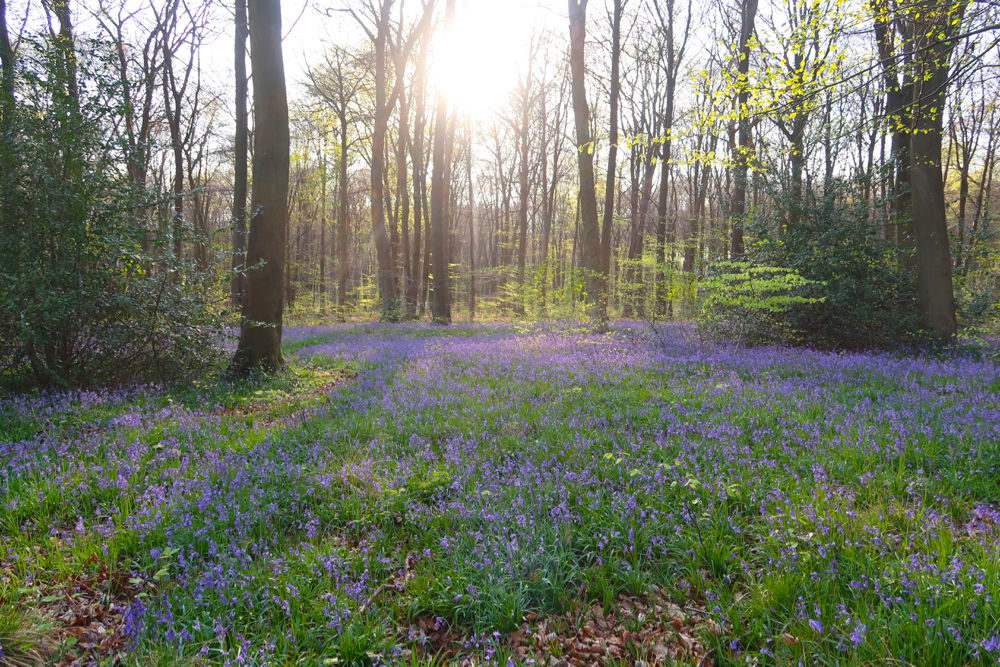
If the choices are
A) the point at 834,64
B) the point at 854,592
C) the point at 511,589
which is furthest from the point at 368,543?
the point at 834,64

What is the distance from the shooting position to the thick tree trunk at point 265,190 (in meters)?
8.55

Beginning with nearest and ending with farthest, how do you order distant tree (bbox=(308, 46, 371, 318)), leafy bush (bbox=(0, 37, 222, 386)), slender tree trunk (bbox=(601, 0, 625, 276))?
1. leafy bush (bbox=(0, 37, 222, 386))
2. slender tree trunk (bbox=(601, 0, 625, 276))
3. distant tree (bbox=(308, 46, 371, 318))

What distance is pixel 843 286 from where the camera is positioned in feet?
35.5

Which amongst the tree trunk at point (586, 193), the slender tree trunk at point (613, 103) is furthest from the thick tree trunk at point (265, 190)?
the slender tree trunk at point (613, 103)

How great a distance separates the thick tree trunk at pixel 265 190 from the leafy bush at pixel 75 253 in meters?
1.15

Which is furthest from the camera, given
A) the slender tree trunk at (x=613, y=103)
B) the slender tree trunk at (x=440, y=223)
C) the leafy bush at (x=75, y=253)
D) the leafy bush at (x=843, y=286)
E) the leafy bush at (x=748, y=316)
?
the slender tree trunk at (x=440, y=223)

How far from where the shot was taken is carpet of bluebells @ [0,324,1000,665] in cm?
237

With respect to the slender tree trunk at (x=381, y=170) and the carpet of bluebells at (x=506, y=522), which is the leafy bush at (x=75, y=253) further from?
the slender tree trunk at (x=381, y=170)

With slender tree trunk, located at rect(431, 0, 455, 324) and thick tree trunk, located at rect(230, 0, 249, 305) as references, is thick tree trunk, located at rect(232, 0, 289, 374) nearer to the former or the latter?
thick tree trunk, located at rect(230, 0, 249, 305)

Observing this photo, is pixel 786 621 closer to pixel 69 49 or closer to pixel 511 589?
pixel 511 589

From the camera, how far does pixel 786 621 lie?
2.39 m

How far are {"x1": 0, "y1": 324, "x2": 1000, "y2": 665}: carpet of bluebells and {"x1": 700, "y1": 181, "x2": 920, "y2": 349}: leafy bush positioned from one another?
5.02 metres

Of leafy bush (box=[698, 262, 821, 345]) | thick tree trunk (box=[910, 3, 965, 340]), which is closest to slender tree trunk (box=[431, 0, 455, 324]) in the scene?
leafy bush (box=[698, 262, 821, 345])

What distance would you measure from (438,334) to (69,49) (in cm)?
1110
